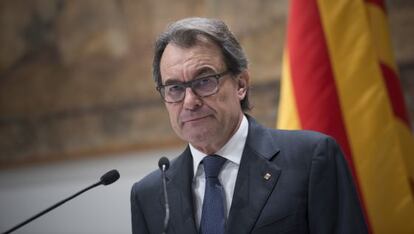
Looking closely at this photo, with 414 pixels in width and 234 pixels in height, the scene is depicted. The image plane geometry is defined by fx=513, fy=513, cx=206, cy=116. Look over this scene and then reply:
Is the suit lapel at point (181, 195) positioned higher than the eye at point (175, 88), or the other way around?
the eye at point (175, 88)

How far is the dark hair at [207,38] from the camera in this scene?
209 centimetres

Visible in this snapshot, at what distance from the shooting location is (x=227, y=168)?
83.7 inches

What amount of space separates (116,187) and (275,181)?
8.11 ft

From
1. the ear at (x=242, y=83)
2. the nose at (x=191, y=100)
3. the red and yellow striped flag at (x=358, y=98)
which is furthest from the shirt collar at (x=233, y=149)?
the red and yellow striped flag at (x=358, y=98)

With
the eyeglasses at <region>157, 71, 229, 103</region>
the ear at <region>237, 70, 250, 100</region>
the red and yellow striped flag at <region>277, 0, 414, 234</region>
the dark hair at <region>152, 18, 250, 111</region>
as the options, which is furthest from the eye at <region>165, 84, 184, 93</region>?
the red and yellow striped flag at <region>277, 0, 414, 234</region>

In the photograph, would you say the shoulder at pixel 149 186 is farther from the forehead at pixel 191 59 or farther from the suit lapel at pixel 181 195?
the forehead at pixel 191 59

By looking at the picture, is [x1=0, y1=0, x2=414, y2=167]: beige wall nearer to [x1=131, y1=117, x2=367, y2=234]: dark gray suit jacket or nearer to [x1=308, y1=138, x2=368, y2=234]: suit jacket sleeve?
[x1=131, y1=117, x2=367, y2=234]: dark gray suit jacket

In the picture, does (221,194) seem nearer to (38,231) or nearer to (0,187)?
(38,231)

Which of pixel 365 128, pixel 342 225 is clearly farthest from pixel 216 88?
pixel 365 128

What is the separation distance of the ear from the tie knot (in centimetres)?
30

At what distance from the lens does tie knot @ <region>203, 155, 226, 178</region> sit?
2.09m

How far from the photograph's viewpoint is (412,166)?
2811 mm

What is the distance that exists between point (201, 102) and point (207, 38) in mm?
270

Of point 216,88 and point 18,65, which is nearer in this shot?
point 216,88
